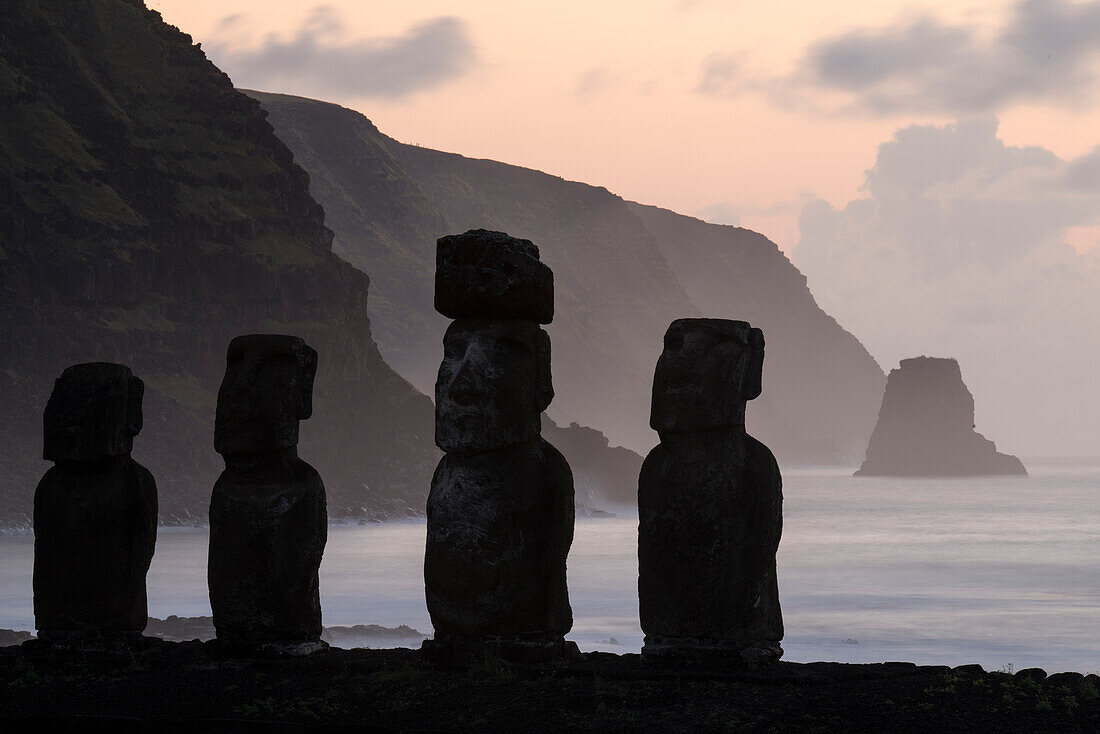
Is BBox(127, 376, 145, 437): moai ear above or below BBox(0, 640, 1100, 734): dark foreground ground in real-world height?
above

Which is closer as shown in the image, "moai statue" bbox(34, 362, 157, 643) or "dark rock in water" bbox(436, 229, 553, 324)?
"dark rock in water" bbox(436, 229, 553, 324)

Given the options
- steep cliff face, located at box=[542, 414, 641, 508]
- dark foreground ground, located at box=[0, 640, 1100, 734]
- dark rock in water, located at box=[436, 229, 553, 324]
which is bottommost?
dark foreground ground, located at box=[0, 640, 1100, 734]

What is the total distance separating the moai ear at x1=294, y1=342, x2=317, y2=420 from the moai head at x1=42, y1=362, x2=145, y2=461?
87.2 inches

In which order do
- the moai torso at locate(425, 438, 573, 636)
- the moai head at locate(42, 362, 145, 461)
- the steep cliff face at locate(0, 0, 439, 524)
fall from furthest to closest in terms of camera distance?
the steep cliff face at locate(0, 0, 439, 524), the moai head at locate(42, 362, 145, 461), the moai torso at locate(425, 438, 573, 636)

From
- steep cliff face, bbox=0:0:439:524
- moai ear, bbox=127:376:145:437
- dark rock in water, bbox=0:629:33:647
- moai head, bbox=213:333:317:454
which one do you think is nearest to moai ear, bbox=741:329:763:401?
moai head, bbox=213:333:317:454

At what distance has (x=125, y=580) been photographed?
51.1 feet

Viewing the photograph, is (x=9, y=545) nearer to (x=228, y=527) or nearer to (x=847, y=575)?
(x=847, y=575)

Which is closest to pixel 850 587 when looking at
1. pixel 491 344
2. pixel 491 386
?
pixel 491 344

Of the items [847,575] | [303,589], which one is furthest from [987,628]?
[303,589]

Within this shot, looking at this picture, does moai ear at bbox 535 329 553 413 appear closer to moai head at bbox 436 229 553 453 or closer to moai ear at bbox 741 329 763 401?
moai head at bbox 436 229 553 453

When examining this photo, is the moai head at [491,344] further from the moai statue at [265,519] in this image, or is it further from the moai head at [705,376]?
the moai statue at [265,519]

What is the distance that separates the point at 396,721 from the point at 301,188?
114200 millimetres

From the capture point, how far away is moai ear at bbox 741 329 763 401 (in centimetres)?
1347

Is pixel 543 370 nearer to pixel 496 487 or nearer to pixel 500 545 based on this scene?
pixel 496 487
